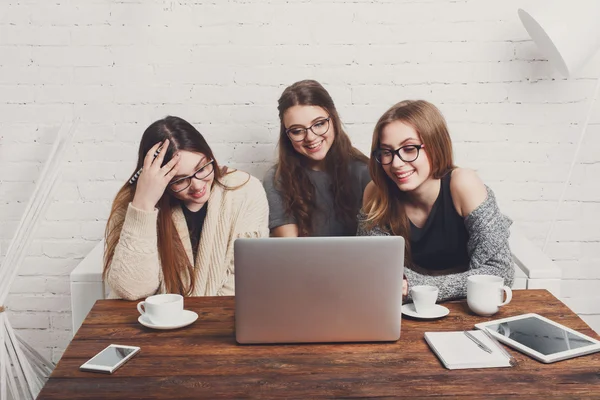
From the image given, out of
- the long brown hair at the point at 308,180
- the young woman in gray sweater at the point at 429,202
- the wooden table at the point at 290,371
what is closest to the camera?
the wooden table at the point at 290,371

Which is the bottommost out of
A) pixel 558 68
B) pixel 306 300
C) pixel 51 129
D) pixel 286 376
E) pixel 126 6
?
pixel 286 376

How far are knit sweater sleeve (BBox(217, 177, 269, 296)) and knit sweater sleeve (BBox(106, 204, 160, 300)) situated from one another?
270mm

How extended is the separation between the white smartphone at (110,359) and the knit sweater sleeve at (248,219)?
0.72m

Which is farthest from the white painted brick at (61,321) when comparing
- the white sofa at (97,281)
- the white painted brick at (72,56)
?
the white painted brick at (72,56)

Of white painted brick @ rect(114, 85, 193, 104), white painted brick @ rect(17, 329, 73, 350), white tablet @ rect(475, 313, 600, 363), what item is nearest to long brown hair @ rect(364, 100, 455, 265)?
white tablet @ rect(475, 313, 600, 363)

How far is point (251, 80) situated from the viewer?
281 centimetres

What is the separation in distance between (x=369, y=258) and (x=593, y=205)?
1.93 metres

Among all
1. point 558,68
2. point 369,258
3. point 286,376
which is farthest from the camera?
point 558,68

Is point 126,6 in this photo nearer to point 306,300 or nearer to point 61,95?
point 61,95

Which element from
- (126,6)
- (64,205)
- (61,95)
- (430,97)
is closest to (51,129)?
(61,95)

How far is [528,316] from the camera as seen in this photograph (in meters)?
1.62

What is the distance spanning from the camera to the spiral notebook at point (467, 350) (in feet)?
4.51

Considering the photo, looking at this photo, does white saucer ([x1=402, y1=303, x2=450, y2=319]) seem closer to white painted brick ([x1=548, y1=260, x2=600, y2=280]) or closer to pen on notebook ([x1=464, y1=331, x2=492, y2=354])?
pen on notebook ([x1=464, y1=331, x2=492, y2=354])

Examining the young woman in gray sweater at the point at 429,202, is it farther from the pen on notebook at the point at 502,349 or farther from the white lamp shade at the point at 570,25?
the white lamp shade at the point at 570,25
